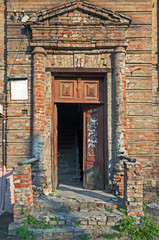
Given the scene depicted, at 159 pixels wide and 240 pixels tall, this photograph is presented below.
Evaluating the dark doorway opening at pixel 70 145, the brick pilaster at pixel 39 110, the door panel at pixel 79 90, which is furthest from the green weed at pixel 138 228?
the door panel at pixel 79 90

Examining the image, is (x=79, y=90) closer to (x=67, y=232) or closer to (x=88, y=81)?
(x=88, y=81)

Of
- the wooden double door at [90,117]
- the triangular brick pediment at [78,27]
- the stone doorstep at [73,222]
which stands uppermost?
the triangular brick pediment at [78,27]

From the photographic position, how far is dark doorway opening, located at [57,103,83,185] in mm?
7203

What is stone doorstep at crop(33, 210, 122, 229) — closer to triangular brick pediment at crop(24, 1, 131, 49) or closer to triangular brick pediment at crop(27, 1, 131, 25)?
triangular brick pediment at crop(24, 1, 131, 49)

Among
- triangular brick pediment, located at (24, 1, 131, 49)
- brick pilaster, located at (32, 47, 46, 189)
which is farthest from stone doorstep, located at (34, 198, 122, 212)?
triangular brick pediment, located at (24, 1, 131, 49)

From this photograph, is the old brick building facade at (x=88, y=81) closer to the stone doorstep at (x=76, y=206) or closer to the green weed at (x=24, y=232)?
the stone doorstep at (x=76, y=206)

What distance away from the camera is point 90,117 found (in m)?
5.77

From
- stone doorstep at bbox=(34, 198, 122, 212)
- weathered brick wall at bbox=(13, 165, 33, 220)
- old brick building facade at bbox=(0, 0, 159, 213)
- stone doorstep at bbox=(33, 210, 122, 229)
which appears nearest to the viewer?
stone doorstep at bbox=(33, 210, 122, 229)

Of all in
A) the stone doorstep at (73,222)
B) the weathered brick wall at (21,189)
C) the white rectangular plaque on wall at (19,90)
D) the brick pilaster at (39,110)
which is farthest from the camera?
the white rectangular plaque on wall at (19,90)

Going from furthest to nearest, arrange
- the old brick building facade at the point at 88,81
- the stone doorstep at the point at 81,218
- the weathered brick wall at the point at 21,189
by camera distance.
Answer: the old brick building facade at the point at 88,81 → the weathered brick wall at the point at 21,189 → the stone doorstep at the point at 81,218

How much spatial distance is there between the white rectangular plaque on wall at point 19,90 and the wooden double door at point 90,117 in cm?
81

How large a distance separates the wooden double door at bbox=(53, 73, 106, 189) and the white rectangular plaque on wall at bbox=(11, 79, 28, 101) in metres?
0.81

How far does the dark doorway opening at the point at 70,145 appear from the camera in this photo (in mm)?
7203

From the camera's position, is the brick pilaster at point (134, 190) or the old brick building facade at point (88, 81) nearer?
the brick pilaster at point (134, 190)
